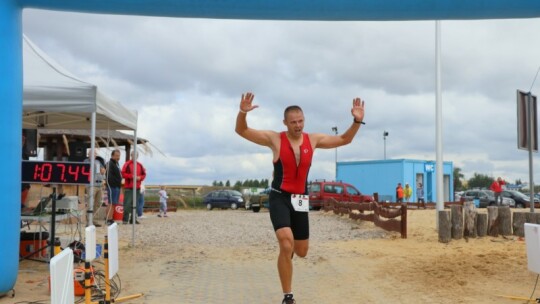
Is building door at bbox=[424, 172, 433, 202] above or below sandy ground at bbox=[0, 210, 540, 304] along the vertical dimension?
above

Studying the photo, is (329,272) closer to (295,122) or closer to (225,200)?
(295,122)

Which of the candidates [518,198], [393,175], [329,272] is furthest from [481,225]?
[393,175]

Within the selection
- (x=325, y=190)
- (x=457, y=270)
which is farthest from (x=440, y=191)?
(x=325, y=190)

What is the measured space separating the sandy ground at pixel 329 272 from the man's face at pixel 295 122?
6.44 ft

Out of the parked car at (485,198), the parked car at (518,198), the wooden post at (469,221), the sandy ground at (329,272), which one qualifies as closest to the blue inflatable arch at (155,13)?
the sandy ground at (329,272)

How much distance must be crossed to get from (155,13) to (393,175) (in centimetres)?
3454

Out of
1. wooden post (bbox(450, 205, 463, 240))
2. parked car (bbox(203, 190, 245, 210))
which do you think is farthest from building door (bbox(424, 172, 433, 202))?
wooden post (bbox(450, 205, 463, 240))

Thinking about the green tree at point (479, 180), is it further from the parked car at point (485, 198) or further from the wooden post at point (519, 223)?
the wooden post at point (519, 223)

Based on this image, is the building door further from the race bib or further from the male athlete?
the race bib

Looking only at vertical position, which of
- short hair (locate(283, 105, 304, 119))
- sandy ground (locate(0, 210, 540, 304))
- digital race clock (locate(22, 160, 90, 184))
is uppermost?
short hair (locate(283, 105, 304, 119))

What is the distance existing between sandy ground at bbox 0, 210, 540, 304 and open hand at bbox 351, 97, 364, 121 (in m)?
2.05

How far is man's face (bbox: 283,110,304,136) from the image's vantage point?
5.57 m

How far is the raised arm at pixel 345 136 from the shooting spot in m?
5.81

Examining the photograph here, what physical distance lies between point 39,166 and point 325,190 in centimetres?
2211
